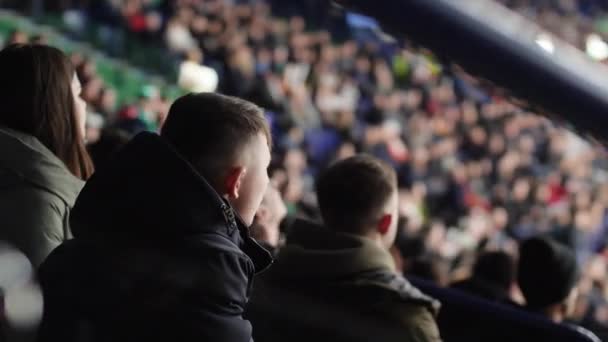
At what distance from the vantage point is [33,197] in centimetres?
197

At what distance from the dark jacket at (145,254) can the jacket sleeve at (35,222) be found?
399mm

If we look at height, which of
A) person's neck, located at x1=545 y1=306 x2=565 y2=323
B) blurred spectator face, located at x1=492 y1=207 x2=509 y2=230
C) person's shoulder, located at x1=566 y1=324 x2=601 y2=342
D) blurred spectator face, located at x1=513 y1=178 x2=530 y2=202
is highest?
person's shoulder, located at x1=566 y1=324 x2=601 y2=342

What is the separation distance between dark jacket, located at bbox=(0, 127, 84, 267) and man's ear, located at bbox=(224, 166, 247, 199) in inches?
19.5

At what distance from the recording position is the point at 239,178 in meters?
1.60

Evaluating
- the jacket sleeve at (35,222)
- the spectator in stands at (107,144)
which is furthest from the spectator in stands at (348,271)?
the spectator in stands at (107,144)

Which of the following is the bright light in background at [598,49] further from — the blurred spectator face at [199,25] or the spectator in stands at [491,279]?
the blurred spectator face at [199,25]

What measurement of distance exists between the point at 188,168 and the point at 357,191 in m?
1.25

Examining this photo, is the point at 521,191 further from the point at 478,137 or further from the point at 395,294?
the point at 395,294

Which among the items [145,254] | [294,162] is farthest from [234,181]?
[294,162]

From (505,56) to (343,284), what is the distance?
5.47ft

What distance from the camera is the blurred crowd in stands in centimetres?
1234

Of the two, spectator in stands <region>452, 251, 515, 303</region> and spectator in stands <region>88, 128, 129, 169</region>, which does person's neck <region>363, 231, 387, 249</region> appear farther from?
spectator in stands <region>452, 251, 515, 303</region>

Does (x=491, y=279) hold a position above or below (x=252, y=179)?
below

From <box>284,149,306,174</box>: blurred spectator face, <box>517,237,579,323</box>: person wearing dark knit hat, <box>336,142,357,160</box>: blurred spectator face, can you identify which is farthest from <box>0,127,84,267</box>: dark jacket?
<box>336,142,357,160</box>: blurred spectator face
